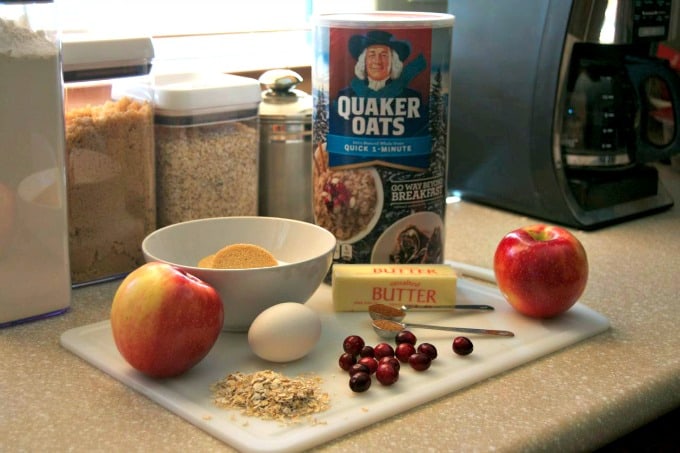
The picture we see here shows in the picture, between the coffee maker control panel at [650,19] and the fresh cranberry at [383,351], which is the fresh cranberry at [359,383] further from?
the coffee maker control panel at [650,19]

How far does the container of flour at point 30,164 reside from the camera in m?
0.83

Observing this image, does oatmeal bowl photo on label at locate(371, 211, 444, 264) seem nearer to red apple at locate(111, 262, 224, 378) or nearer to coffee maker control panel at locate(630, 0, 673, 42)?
red apple at locate(111, 262, 224, 378)

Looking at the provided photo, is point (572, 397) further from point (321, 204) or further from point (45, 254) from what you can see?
point (45, 254)

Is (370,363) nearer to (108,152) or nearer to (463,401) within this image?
(463,401)

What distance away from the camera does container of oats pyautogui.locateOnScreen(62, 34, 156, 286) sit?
96cm

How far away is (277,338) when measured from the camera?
2.58ft

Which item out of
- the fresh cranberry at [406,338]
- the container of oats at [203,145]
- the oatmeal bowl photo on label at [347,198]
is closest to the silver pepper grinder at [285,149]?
the container of oats at [203,145]

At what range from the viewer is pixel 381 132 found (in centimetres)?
97

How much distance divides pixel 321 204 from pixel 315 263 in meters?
0.15

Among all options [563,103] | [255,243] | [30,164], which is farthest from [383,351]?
[563,103]

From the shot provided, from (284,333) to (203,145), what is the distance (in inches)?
13.7

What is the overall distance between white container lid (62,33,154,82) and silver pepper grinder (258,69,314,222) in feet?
0.64

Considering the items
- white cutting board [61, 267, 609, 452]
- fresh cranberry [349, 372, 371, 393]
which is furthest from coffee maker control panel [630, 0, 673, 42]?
fresh cranberry [349, 372, 371, 393]

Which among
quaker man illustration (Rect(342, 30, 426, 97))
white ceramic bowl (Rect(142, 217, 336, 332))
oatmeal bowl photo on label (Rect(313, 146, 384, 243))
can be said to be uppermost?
quaker man illustration (Rect(342, 30, 426, 97))
